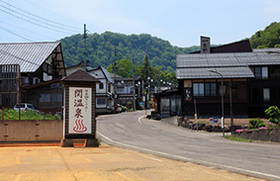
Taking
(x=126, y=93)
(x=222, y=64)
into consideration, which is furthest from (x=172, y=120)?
(x=126, y=93)

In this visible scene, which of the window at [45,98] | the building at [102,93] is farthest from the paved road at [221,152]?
the building at [102,93]

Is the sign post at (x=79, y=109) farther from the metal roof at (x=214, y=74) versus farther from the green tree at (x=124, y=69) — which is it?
the green tree at (x=124, y=69)

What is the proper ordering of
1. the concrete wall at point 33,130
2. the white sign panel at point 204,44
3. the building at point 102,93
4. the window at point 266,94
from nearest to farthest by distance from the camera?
the concrete wall at point 33,130
the window at point 266,94
the white sign panel at point 204,44
the building at point 102,93

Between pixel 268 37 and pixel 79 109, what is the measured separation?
105 meters

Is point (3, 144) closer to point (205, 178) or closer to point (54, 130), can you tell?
point (54, 130)

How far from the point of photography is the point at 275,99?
47.8m

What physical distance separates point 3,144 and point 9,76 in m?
6.30

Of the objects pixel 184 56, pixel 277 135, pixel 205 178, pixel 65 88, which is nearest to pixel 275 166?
pixel 205 178

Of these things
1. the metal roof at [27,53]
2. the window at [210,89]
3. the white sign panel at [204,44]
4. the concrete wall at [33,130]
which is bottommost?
the concrete wall at [33,130]

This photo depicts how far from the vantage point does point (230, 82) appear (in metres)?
42.9

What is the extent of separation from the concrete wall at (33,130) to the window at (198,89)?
2904 centimetres

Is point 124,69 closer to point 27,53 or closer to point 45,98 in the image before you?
point 27,53

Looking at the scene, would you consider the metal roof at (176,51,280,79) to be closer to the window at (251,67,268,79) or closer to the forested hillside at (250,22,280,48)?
the window at (251,67,268,79)

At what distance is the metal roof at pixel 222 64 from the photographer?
4519 cm
